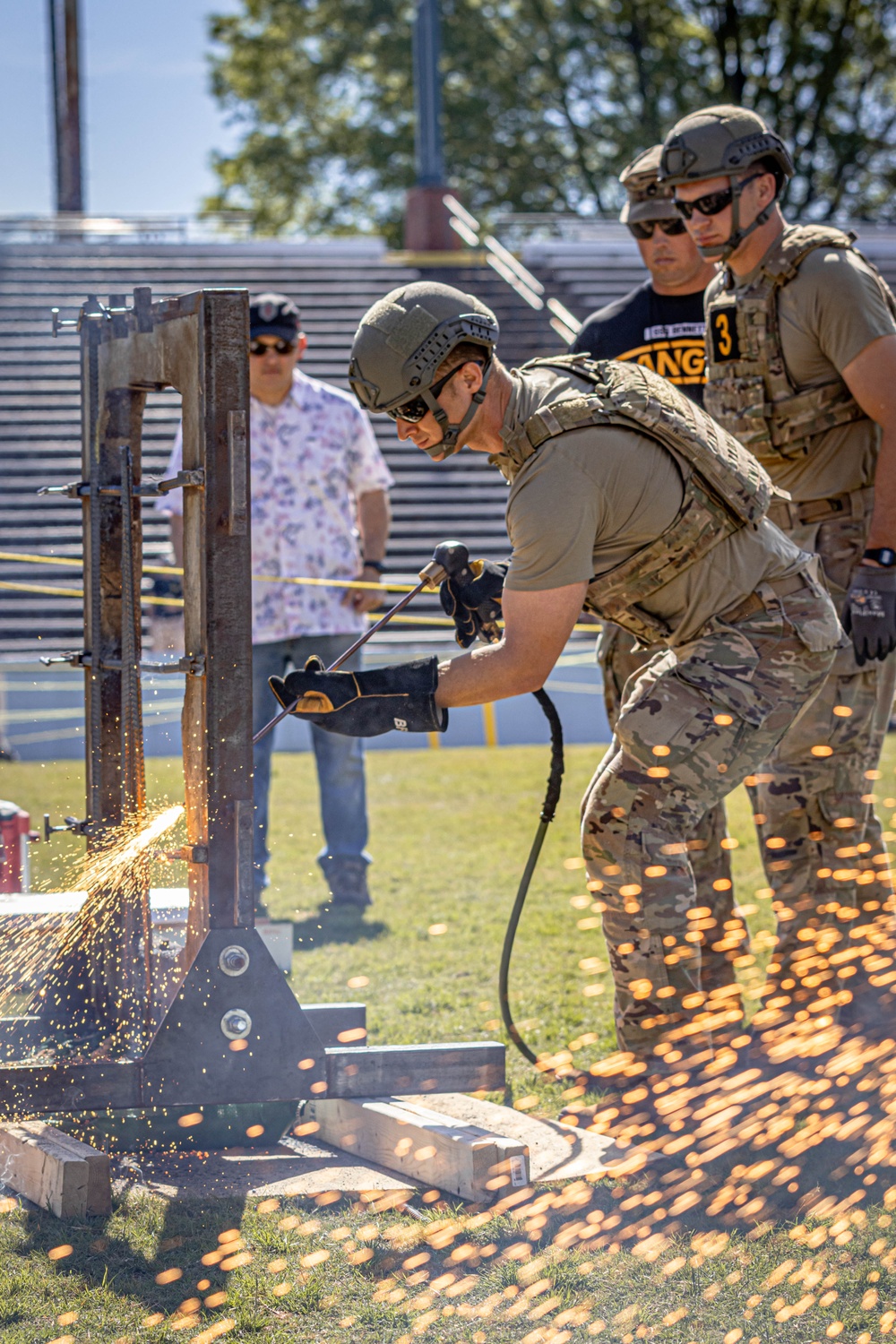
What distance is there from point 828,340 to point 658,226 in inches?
34.9

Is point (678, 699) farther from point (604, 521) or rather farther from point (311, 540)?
point (311, 540)

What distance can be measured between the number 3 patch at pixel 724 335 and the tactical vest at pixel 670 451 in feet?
2.60

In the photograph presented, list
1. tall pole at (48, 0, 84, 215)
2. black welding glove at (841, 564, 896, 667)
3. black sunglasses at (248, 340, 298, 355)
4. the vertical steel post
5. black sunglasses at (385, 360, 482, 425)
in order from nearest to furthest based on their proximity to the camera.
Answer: black sunglasses at (385, 360, 482, 425) < the vertical steel post < black welding glove at (841, 564, 896, 667) < black sunglasses at (248, 340, 298, 355) < tall pole at (48, 0, 84, 215)

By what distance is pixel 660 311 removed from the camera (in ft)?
16.3

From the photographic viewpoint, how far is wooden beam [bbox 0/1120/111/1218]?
10.7 ft

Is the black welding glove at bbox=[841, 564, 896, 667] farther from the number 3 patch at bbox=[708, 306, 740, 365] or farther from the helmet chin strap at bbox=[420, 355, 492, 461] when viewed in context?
→ the helmet chin strap at bbox=[420, 355, 492, 461]

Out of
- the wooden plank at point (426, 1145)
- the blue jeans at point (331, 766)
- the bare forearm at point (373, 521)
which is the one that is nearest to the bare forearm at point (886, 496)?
the wooden plank at point (426, 1145)

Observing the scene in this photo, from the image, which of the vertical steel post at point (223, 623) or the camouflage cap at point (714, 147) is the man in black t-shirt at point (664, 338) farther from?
the vertical steel post at point (223, 623)

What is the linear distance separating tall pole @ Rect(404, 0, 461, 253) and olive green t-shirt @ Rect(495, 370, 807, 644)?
59.4 feet

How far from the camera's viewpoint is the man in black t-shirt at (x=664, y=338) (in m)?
4.59

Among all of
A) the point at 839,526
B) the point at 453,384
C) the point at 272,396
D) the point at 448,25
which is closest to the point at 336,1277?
the point at 453,384

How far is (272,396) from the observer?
614 cm

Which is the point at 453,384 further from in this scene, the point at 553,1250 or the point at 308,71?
the point at 308,71

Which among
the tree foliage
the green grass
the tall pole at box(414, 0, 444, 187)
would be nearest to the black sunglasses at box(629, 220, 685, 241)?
the green grass
